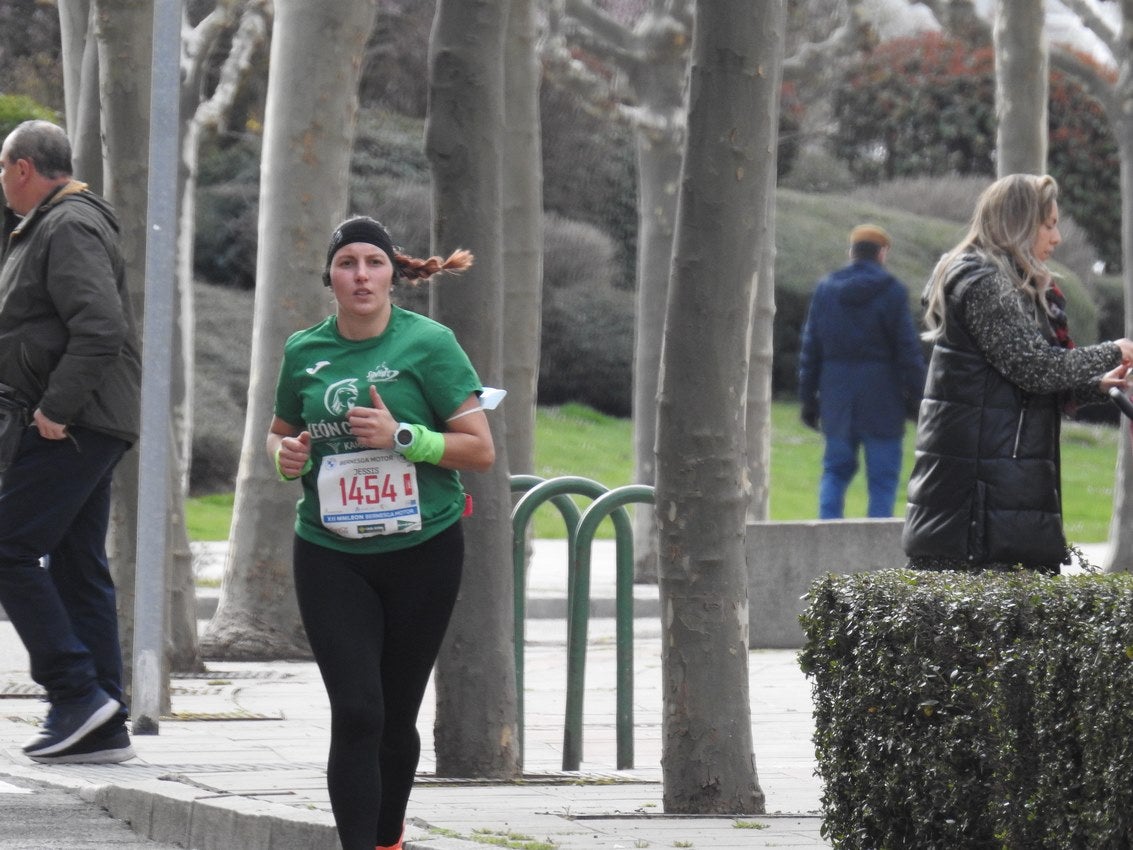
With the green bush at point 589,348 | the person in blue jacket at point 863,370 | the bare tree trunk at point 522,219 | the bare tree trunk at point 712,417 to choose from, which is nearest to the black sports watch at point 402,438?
the bare tree trunk at point 712,417

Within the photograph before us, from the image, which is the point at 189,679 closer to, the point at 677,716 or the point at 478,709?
the point at 478,709

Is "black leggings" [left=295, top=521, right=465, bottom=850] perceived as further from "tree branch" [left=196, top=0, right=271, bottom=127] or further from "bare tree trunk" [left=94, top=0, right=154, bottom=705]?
"tree branch" [left=196, top=0, right=271, bottom=127]

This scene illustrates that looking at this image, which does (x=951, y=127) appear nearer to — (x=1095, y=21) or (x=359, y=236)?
(x=1095, y=21)

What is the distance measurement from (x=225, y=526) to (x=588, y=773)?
14.1 metres


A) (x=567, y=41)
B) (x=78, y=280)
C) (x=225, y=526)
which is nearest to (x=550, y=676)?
(x=78, y=280)

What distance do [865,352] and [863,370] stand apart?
109 mm

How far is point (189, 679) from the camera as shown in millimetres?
10508

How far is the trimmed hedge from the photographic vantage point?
447 cm

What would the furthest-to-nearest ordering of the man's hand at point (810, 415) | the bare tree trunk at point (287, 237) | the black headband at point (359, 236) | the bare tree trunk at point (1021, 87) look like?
the bare tree trunk at point (1021, 87) < the man's hand at point (810, 415) < the bare tree trunk at point (287, 237) < the black headband at point (359, 236)

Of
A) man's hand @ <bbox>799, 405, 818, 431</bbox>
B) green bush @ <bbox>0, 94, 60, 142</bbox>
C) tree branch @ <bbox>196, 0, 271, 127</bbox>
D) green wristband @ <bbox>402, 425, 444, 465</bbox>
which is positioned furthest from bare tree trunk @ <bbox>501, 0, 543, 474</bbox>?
green bush @ <bbox>0, 94, 60, 142</bbox>

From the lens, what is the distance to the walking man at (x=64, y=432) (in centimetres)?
760

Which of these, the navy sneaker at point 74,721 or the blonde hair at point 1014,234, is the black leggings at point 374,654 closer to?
the blonde hair at point 1014,234

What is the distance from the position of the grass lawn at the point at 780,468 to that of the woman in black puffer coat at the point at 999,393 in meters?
14.6

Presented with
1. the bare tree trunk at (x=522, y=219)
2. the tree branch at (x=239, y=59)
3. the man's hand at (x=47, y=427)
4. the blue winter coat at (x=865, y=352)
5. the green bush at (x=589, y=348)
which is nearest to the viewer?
the man's hand at (x=47, y=427)
